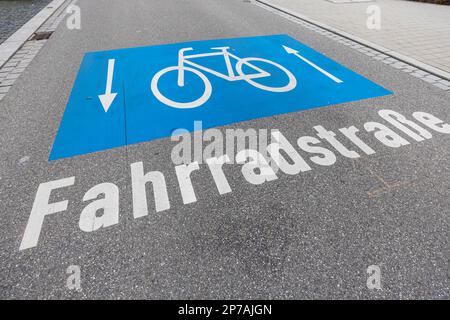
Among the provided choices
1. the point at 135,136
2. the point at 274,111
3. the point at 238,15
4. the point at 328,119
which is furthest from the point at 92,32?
the point at 328,119

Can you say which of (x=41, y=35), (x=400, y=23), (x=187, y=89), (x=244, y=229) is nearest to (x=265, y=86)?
(x=187, y=89)

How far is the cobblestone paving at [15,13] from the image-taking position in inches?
311

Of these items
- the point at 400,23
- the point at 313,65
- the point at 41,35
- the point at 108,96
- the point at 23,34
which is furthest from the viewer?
the point at 400,23

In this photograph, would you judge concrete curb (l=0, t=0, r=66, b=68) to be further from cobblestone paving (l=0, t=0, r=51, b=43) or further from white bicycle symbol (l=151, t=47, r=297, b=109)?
white bicycle symbol (l=151, t=47, r=297, b=109)

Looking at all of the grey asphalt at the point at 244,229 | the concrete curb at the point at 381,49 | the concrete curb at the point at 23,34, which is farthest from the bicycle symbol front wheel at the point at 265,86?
the concrete curb at the point at 23,34

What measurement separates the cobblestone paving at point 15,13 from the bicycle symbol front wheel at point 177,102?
17.1 feet

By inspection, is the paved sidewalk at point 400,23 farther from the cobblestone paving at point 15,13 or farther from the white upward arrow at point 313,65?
the cobblestone paving at point 15,13

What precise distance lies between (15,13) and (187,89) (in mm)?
9566

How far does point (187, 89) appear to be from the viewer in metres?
4.81

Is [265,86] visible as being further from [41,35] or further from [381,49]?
[41,35]

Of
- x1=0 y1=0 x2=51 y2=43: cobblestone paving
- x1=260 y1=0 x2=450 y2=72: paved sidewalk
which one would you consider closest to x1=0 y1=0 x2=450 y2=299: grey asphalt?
x1=260 y1=0 x2=450 y2=72: paved sidewalk

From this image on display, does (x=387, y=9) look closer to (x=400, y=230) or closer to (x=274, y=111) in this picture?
(x=274, y=111)

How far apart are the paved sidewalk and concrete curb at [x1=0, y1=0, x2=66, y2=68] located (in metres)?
9.35
